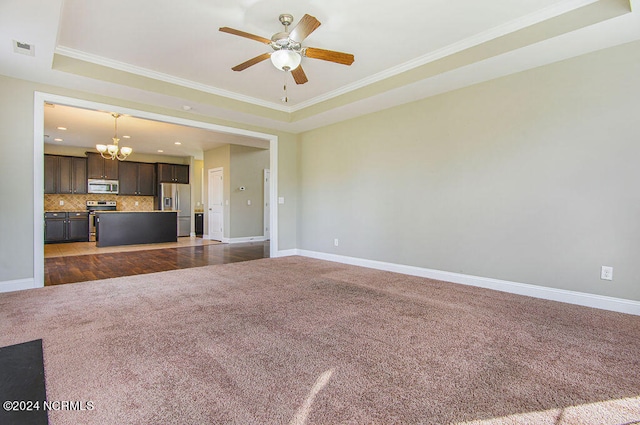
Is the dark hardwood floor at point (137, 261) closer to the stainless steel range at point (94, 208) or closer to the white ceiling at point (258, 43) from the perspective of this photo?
the white ceiling at point (258, 43)

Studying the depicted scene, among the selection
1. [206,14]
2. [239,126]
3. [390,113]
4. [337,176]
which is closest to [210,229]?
[239,126]

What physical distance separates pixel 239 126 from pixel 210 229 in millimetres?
4591

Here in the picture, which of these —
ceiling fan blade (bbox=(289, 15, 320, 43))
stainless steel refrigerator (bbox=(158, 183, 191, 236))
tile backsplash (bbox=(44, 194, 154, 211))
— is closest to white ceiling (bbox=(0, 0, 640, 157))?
ceiling fan blade (bbox=(289, 15, 320, 43))

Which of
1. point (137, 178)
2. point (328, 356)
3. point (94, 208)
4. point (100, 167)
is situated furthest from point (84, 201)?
point (328, 356)

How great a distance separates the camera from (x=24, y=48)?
3.05 meters

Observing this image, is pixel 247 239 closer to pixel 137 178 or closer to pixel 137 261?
pixel 137 261

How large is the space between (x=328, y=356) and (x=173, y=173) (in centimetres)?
995

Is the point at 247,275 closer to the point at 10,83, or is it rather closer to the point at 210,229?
the point at 10,83

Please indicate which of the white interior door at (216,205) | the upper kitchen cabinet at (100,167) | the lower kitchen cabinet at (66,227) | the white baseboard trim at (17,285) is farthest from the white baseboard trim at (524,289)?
the upper kitchen cabinet at (100,167)

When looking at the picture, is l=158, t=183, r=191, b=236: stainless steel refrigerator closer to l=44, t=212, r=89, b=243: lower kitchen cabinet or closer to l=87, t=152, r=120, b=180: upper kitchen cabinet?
l=87, t=152, r=120, b=180: upper kitchen cabinet

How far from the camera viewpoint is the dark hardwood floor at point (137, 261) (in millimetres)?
4664

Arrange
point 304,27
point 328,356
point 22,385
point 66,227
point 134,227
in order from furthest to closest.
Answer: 1. point 66,227
2. point 134,227
3. point 304,27
4. point 328,356
5. point 22,385

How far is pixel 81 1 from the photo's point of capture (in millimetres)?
2734

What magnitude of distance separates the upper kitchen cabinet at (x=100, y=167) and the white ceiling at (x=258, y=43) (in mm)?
6237
